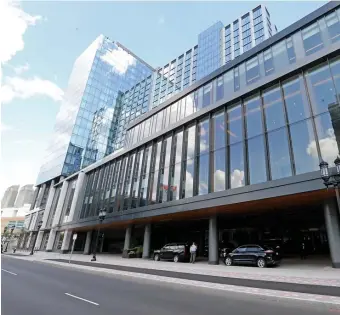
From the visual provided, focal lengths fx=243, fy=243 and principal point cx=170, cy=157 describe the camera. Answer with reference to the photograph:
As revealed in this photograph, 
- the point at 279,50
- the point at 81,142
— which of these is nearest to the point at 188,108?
the point at 279,50

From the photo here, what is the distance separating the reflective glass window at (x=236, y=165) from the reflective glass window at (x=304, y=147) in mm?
4376

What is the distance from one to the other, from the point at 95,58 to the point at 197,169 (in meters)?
70.7

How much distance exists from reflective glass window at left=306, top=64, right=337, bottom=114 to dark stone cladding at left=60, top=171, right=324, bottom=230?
5.95m

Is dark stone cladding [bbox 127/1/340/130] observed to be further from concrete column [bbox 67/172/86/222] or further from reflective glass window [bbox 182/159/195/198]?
concrete column [bbox 67/172/86/222]

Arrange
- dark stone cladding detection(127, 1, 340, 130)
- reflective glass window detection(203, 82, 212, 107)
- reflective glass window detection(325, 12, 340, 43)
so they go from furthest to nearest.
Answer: reflective glass window detection(203, 82, 212, 107), dark stone cladding detection(127, 1, 340, 130), reflective glass window detection(325, 12, 340, 43)

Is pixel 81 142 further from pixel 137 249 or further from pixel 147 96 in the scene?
pixel 137 249

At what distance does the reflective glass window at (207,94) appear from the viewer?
27828 millimetres

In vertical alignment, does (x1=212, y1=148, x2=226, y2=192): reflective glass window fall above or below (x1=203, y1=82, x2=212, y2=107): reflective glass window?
below

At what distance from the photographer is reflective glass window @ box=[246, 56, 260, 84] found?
947 inches

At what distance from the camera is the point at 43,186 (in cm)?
6975

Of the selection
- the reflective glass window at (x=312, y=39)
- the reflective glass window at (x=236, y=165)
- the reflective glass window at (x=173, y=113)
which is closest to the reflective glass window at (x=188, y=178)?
the reflective glass window at (x=236, y=165)

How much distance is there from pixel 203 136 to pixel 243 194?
9.51 m

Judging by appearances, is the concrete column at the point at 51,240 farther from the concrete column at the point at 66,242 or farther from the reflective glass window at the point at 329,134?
the reflective glass window at the point at 329,134

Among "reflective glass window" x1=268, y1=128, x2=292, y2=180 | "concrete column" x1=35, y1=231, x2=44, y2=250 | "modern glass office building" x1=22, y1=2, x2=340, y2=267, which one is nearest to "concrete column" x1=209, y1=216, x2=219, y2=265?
"modern glass office building" x1=22, y1=2, x2=340, y2=267
